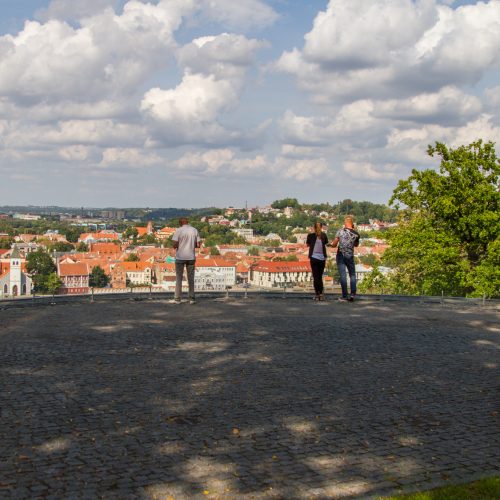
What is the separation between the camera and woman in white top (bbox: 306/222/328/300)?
13695 millimetres

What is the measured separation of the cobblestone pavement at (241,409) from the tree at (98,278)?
397 ft

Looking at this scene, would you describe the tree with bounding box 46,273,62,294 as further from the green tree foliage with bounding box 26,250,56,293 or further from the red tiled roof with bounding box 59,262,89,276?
the red tiled roof with bounding box 59,262,89,276

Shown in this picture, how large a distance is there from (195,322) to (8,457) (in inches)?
241

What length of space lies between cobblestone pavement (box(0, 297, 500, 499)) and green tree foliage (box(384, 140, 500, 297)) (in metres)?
16.3

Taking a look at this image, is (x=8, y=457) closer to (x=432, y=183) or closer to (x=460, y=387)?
(x=460, y=387)

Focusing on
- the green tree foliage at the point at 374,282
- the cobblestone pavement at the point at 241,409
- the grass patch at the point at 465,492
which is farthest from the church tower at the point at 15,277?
the grass patch at the point at 465,492

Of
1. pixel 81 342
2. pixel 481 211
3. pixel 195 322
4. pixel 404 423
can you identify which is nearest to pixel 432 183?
pixel 481 211

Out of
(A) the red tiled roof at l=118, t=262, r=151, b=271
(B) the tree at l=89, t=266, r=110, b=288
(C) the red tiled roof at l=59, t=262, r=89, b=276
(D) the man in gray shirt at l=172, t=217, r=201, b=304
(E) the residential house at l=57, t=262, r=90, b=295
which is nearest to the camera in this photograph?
(D) the man in gray shirt at l=172, t=217, r=201, b=304

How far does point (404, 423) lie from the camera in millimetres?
5301

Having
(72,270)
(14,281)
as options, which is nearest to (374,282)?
(14,281)

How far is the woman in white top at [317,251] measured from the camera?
13.7 meters

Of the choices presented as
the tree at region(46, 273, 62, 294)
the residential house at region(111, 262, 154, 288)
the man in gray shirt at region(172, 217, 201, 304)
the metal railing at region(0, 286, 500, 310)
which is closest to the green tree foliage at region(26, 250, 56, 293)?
the tree at region(46, 273, 62, 294)

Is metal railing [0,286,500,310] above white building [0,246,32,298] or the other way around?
above

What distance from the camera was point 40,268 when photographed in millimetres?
119875
